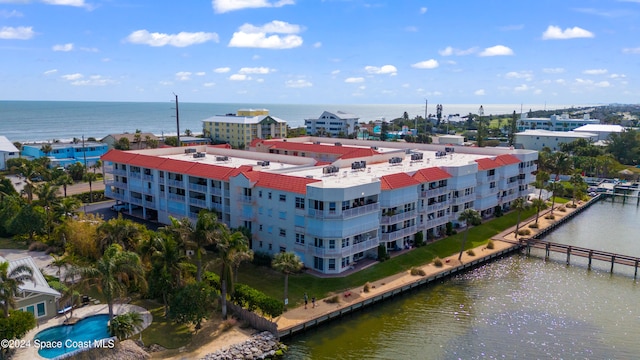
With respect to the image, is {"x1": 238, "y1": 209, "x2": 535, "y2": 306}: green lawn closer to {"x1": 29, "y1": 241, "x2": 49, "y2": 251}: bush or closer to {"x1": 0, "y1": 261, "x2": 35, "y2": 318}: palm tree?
{"x1": 0, "y1": 261, "x2": 35, "y2": 318}: palm tree

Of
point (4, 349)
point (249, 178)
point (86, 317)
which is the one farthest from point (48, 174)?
point (4, 349)

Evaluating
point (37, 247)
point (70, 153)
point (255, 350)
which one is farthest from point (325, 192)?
point (70, 153)

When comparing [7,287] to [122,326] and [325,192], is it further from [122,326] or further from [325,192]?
[325,192]

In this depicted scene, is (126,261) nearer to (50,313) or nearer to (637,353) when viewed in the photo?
(50,313)

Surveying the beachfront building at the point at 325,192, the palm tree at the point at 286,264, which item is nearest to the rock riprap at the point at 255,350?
the palm tree at the point at 286,264

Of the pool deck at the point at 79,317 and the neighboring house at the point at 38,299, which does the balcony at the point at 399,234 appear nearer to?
the pool deck at the point at 79,317

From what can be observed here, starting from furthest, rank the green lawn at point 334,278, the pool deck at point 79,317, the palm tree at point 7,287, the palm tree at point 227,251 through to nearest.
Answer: the green lawn at point 334,278 → the palm tree at point 227,251 → the pool deck at point 79,317 → the palm tree at point 7,287
